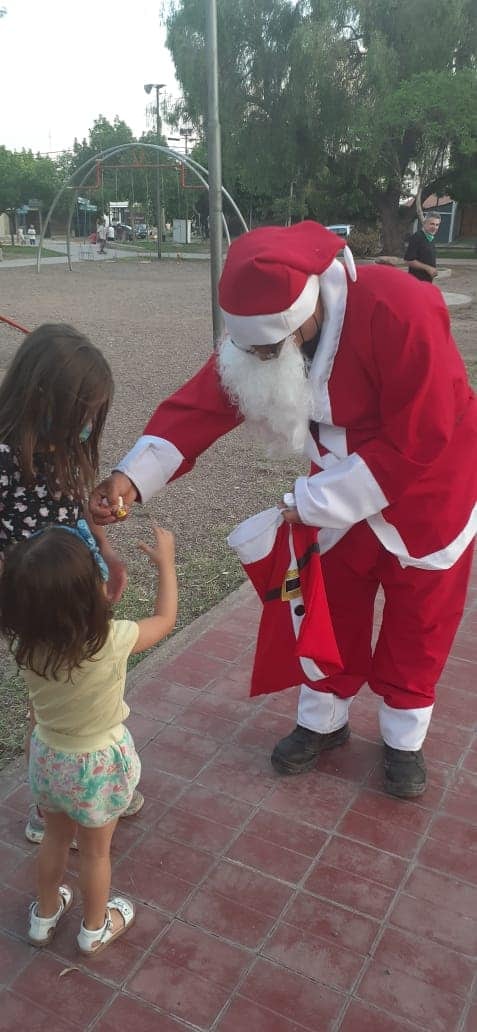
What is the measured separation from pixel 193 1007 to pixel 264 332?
155 cm

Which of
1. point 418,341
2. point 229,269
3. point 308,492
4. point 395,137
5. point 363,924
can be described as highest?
point 395,137

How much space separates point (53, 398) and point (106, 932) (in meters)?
1.25

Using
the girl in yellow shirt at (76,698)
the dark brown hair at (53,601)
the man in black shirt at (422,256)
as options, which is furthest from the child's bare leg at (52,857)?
the man in black shirt at (422,256)

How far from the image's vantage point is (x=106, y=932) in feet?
6.25

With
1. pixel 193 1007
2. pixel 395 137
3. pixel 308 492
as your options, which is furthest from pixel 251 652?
pixel 395 137

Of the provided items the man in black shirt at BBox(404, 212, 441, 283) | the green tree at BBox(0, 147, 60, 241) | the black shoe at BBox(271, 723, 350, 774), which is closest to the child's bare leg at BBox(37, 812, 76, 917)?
the black shoe at BBox(271, 723, 350, 774)

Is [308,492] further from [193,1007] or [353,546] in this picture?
[193,1007]

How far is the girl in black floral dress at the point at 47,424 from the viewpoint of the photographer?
1.86m

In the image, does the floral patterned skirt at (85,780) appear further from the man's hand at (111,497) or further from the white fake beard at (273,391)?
the white fake beard at (273,391)

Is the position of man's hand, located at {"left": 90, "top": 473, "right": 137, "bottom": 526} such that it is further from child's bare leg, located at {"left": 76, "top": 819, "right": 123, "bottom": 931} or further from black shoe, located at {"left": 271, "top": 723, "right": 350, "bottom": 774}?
black shoe, located at {"left": 271, "top": 723, "right": 350, "bottom": 774}

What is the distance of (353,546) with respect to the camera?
2287 millimetres

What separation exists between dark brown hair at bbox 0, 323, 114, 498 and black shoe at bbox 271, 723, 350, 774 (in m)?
1.14

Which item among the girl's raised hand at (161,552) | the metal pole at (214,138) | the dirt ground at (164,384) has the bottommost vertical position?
the dirt ground at (164,384)

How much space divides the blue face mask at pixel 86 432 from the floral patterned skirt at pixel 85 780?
70 centimetres
